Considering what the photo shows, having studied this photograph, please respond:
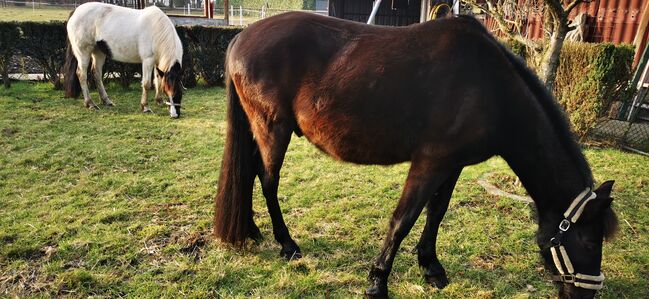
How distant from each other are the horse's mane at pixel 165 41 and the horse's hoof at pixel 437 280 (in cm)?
567

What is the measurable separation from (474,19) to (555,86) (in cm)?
467

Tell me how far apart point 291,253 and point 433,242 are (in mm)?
1052

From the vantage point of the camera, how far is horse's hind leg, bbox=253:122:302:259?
2705 millimetres

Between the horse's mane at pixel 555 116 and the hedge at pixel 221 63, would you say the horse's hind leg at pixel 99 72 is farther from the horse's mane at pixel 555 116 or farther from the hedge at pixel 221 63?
the horse's mane at pixel 555 116

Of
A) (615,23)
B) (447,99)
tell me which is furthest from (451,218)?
(615,23)

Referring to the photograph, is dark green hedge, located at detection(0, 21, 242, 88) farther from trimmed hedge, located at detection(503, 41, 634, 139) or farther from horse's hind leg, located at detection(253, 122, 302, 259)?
horse's hind leg, located at detection(253, 122, 302, 259)

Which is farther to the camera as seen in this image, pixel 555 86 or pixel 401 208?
pixel 555 86

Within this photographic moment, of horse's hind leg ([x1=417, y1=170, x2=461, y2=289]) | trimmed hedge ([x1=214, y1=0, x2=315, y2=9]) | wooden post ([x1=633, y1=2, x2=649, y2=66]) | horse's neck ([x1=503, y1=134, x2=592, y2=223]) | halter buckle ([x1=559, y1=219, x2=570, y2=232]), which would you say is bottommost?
horse's hind leg ([x1=417, y1=170, x2=461, y2=289])

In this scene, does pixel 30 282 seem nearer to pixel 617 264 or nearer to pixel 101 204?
pixel 101 204

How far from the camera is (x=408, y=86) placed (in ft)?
7.45

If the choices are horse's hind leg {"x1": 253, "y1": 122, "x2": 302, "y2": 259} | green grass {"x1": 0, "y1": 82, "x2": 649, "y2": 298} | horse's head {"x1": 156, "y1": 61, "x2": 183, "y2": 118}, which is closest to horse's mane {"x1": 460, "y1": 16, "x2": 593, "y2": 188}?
green grass {"x1": 0, "y1": 82, "x2": 649, "y2": 298}

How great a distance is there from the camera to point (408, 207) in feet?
7.73

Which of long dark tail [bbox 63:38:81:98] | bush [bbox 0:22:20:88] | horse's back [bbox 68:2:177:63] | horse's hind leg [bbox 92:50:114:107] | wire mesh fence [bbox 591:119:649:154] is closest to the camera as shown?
wire mesh fence [bbox 591:119:649:154]

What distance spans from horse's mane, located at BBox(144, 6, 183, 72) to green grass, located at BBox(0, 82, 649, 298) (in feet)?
5.99
